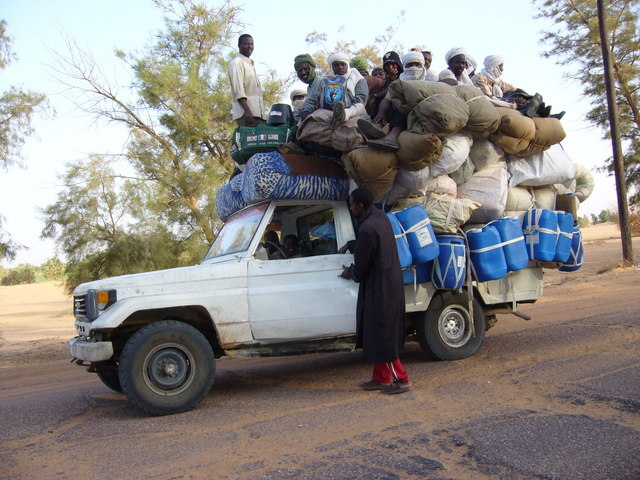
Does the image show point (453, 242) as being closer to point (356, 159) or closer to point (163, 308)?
point (356, 159)

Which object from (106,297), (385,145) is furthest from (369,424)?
(385,145)

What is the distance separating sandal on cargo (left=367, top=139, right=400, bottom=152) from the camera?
19.2 ft

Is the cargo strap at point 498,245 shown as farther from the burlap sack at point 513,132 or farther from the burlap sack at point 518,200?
the burlap sack at point 513,132

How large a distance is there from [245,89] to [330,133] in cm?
260

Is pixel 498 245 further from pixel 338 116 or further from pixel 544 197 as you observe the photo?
pixel 338 116

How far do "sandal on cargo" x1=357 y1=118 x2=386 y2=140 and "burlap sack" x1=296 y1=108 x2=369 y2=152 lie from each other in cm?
15

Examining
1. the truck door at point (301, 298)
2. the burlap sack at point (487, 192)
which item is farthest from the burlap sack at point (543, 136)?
the truck door at point (301, 298)

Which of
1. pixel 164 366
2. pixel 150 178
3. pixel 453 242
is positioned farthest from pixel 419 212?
pixel 150 178

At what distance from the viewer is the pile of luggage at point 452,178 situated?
5.97m

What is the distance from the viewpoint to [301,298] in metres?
5.79

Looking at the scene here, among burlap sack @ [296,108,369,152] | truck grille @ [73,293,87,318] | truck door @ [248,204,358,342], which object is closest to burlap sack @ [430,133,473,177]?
burlap sack @ [296,108,369,152]

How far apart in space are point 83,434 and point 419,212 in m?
3.60

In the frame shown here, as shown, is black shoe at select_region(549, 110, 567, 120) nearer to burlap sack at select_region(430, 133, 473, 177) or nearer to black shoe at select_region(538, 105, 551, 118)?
black shoe at select_region(538, 105, 551, 118)

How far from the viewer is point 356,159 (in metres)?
5.88
